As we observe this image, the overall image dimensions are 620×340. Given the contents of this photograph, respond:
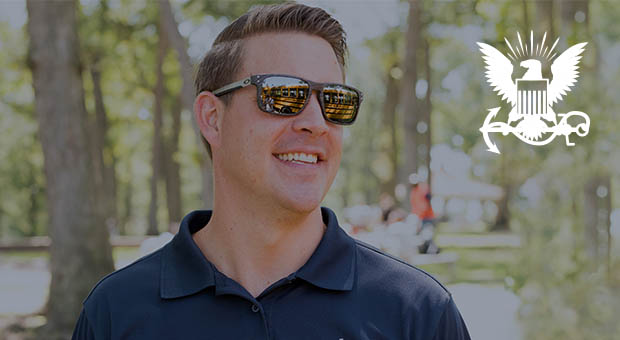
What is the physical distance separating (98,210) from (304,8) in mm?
8244

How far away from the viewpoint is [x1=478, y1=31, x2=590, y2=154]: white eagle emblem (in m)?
7.50

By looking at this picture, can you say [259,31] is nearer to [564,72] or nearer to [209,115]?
[209,115]

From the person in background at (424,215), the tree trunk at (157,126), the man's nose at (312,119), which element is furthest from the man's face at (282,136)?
the tree trunk at (157,126)

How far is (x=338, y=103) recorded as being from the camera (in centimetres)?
229

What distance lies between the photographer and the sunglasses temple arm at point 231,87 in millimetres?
2307

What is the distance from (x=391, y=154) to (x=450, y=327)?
27.7m

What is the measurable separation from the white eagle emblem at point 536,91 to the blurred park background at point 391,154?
13 centimetres

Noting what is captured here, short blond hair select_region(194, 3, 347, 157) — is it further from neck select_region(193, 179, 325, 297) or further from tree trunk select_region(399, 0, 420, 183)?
tree trunk select_region(399, 0, 420, 183)

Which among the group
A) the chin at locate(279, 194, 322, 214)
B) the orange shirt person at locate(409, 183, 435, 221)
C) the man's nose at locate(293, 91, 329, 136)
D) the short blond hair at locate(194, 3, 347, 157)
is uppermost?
the short blond hair at locate(194, 3, 347, 157)

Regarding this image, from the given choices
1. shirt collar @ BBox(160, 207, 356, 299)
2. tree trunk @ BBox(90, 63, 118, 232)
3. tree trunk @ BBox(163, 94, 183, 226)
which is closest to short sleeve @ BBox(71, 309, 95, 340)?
shirt collar @ BBox(160, 207, 356, 299)

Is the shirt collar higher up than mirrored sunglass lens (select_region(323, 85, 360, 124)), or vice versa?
mirrored sunglass lens (select_region(323, 85, 360, 124))

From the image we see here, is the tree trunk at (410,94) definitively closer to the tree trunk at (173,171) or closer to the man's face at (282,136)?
the tree trunk at (173,171)

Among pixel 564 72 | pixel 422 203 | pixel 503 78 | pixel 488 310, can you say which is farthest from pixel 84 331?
pixel 422 203

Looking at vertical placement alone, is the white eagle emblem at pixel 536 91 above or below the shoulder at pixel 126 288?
above
